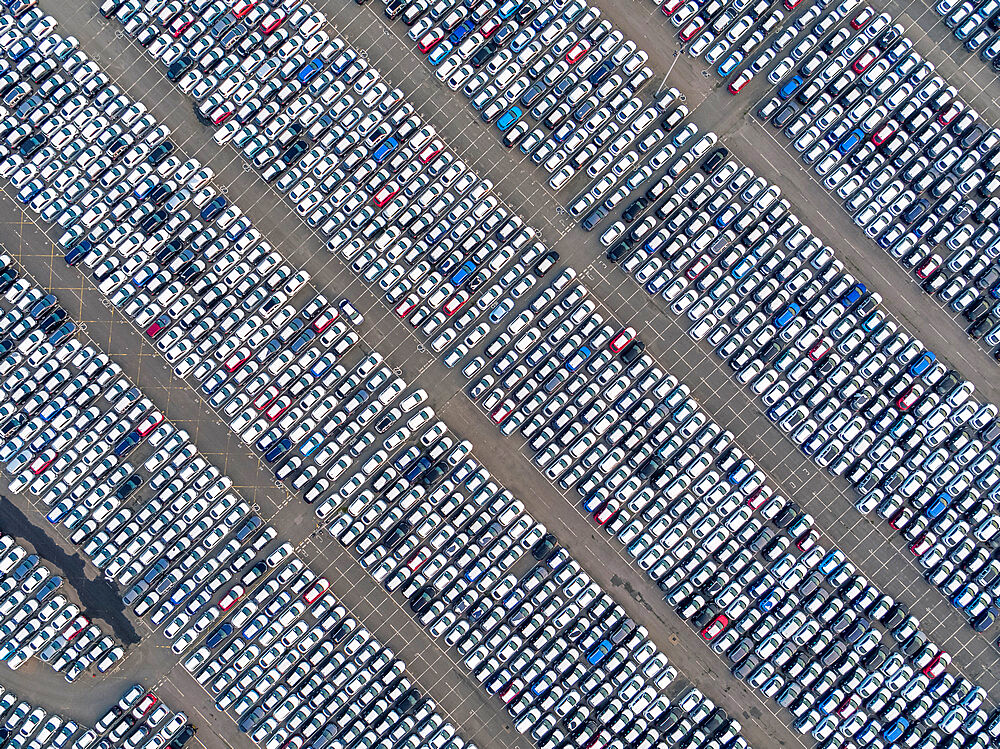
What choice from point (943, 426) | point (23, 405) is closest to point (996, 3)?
point (943, 426)

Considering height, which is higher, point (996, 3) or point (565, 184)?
point (565, 184)

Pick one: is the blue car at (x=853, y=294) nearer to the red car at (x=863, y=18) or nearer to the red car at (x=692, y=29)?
the red car at (x=863, y=18)

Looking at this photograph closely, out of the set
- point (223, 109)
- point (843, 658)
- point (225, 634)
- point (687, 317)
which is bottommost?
point (843, 658)

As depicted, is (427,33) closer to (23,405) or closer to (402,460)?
(402,460)

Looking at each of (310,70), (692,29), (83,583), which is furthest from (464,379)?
(83,583)

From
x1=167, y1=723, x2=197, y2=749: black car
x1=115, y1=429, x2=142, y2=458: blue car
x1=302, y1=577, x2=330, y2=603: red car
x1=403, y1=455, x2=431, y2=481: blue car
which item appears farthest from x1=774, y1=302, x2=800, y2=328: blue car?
x1=167, y1=723, x2=197, y2=749: black car
